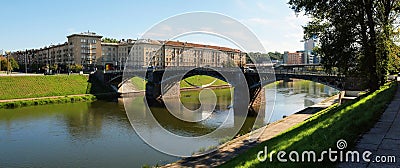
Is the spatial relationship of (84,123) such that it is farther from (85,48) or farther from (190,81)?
(85,48)

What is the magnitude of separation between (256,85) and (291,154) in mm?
38778

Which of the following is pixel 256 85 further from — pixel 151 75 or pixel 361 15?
pixel 361 15

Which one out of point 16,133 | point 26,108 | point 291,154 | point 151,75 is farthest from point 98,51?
point 291,154

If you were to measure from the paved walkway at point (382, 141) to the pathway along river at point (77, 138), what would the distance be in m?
11.9

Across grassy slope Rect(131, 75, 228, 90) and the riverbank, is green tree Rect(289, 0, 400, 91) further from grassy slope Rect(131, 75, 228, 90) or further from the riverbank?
grassy slope Rect(131, 75, 228, 90)

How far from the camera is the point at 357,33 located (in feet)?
64.3

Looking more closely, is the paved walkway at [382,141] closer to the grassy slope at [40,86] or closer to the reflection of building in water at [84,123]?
the reflection of building in water at [84,123]

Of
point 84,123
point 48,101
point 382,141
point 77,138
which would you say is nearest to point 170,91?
point 48,101

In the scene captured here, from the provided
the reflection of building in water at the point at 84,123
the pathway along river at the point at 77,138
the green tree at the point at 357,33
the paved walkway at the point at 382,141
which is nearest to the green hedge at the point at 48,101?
the pathway along river at the point at 77,138

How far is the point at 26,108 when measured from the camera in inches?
1742

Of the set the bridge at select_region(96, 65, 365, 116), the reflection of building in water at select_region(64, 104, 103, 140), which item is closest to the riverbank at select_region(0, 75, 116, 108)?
the bridge at select_region(96, 65, 365, 116)

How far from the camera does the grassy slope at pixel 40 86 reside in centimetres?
5184

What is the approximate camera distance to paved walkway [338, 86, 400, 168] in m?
6.82

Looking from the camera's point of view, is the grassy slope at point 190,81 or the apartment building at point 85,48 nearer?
the grassy slope at point 190,81
